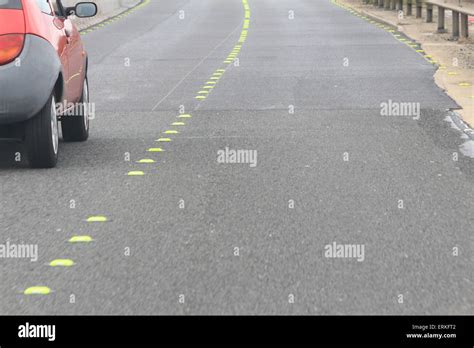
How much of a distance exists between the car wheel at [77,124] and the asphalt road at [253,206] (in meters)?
0.12

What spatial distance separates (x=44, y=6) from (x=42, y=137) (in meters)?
1.42

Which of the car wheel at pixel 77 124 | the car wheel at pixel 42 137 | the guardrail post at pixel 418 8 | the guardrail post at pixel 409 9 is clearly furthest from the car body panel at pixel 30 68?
the guardrail post at pixel 409 9

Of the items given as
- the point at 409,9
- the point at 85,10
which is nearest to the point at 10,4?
the point at 85,10

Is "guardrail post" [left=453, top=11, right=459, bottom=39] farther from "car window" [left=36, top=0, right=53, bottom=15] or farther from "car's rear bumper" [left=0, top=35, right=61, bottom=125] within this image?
"car's rear bumper" [left=0, top=35, right=61, bottom=125]

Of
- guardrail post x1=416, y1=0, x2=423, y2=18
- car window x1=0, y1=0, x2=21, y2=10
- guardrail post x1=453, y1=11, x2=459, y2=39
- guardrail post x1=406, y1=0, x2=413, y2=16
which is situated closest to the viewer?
car window x1=0, y1=0, x2=21, y2=10

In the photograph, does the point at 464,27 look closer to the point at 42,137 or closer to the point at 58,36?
the point at 58,36

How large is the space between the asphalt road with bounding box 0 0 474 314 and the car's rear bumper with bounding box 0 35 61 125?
1.91ft

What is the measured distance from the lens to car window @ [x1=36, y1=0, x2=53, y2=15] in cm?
1048

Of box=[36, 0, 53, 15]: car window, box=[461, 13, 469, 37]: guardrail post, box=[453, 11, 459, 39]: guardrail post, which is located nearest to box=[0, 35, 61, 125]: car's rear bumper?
box=[36, 0, 53, 15]: car window

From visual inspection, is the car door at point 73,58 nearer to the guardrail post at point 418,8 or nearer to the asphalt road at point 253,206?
the asphalt road at point 253,206

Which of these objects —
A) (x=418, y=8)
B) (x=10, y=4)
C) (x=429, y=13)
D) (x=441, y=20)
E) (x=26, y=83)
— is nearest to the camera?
(x=26, y=83)

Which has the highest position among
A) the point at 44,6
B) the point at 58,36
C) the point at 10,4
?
the point at 10,4

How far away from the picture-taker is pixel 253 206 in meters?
8.63

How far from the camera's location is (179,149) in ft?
37.8
